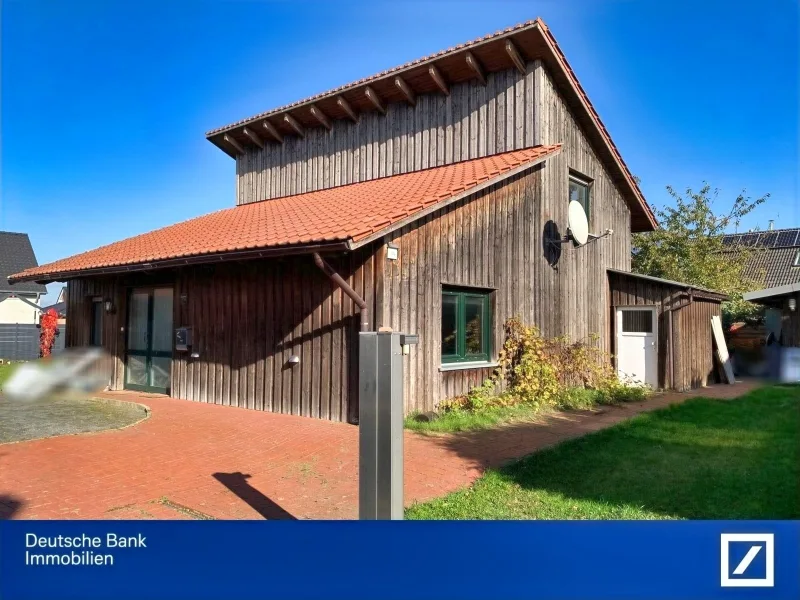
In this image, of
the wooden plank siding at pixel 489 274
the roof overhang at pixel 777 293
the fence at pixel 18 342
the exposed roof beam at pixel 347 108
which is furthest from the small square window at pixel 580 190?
the fence at pixel 18 342

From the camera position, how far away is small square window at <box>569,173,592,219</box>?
1101cm

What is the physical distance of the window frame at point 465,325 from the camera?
7.64 m

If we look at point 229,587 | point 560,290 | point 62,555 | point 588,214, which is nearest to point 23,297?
point 62,555

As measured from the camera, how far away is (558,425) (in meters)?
6.93

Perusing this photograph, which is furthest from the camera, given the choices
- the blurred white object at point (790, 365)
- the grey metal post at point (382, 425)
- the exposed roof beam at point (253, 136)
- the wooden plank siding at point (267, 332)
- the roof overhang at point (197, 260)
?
the exposed roof beam at point (253, 136)

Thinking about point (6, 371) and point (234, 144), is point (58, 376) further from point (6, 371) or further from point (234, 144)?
point (234, 144)

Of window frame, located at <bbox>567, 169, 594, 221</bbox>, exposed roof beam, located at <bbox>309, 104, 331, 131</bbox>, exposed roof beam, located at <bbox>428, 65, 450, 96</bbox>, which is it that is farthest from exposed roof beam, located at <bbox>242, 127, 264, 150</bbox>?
window frame, located at <bbox>567, 169, 594, 221</bbox>

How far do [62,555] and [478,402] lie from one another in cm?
575

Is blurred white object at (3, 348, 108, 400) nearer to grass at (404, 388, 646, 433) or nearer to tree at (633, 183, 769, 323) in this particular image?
grass at (404, 388, 646, 433)

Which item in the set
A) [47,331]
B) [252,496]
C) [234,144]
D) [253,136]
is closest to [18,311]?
[47,331]

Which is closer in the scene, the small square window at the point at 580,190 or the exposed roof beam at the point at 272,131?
the small square window at the point at 580,190

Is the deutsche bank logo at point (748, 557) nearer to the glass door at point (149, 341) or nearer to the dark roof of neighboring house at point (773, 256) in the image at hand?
the dark roof of neighboring house at point (773, 256)

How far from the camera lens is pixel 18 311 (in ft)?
13.1

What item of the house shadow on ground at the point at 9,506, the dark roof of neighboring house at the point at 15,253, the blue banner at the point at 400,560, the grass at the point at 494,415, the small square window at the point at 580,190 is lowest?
the grass at the point at 494,415
